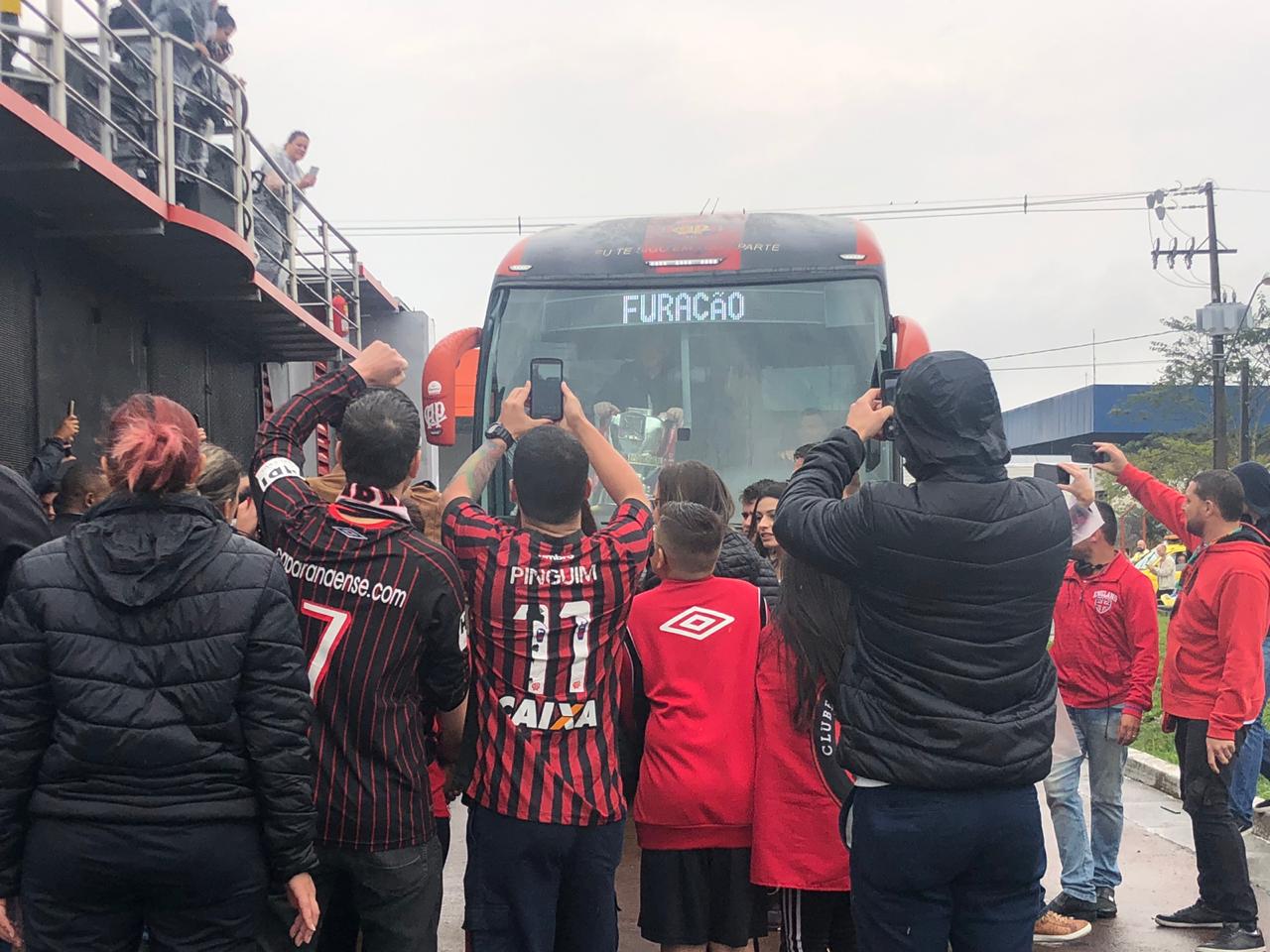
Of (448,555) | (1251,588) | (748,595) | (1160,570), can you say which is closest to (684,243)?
(1251,588)

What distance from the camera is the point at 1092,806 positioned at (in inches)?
225

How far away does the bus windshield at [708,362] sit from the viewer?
8.02 m

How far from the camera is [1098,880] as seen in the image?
575 cm

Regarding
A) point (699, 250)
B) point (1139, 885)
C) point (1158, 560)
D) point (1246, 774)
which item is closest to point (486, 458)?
point (1246, 774)

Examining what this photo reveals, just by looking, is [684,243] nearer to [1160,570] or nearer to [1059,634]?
[1059,634]

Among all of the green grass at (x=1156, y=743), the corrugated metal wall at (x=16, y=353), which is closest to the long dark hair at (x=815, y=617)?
the corrugated metal wall at (x=16, y=353)

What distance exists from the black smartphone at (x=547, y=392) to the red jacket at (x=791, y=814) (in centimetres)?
106

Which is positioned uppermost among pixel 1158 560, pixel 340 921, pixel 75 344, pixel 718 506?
pixel 75 344

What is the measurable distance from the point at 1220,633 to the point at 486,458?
3500mm

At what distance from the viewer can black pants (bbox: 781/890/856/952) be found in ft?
12.2

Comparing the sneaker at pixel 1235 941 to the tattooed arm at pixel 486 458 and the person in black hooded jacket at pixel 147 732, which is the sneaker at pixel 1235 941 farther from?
the person in black hooded jacket at pixel 147 732

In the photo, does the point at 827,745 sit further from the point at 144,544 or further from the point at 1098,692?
the point at 1098,692

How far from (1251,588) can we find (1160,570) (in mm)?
23467

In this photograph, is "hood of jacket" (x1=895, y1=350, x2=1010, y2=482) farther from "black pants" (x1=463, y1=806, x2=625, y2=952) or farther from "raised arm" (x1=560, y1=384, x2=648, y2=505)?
"black pants" (x1=463, y1=806, x2=625, y2=952)
